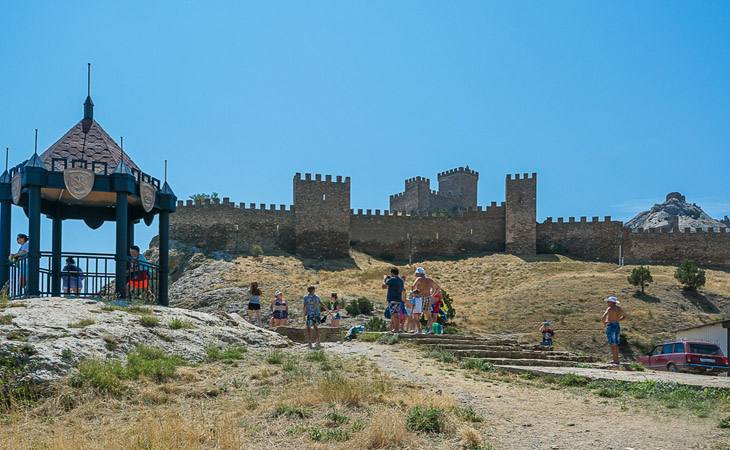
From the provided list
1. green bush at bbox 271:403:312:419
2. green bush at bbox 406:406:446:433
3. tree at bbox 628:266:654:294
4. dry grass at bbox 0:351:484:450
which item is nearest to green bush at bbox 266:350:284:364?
dry grass at bbox 0:351:484:450

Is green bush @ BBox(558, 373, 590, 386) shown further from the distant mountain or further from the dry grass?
the distant mountain

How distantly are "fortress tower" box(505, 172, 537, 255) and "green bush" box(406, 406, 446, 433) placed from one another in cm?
4417

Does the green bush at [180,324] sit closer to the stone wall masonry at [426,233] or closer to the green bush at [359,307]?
the green bush at [359,307]

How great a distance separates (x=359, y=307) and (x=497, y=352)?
16556 millimetres

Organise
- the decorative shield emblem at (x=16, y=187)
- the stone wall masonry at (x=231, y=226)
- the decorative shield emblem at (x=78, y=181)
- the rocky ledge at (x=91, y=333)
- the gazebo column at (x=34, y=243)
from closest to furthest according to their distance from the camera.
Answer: the rocky ledge at (x=91, y=333)
the gazebo column at (x=34, y=243)
the decorative shield emblem at (x=78, y=181)
the decorative shield emblem at (x=16, y=187)
the stone wall masonry at (x=231, y=226)

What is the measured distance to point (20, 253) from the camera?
1403cm

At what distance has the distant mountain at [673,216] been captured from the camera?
3064 inches

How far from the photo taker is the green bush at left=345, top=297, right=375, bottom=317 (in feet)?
104

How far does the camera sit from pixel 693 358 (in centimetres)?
1895

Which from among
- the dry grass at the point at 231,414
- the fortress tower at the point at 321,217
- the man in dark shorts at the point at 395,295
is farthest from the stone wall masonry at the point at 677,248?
the dry grass at the point at 231,414

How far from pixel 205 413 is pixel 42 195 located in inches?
307

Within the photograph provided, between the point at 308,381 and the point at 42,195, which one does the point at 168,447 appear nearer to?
the point at 308,381

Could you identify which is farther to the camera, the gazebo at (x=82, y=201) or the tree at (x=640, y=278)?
the tree at (x=640, y=278)

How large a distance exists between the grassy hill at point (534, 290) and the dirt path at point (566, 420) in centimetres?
2019
